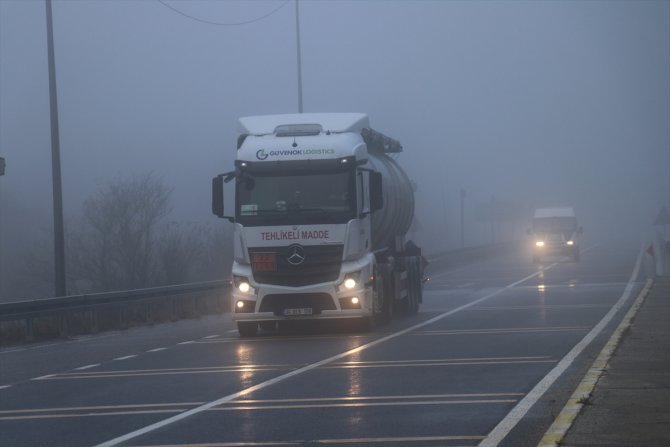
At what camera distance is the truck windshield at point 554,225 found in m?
61.4

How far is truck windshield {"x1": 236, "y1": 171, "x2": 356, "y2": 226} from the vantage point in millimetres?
20406

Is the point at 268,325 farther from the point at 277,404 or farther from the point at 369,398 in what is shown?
the point at 277,404

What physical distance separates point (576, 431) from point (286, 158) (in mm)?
12126

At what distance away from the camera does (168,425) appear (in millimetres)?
10484

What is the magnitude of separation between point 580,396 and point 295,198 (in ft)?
33.1

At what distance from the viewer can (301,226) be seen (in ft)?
66.7

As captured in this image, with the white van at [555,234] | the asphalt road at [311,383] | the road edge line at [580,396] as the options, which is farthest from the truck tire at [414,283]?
the white van at [555,234]

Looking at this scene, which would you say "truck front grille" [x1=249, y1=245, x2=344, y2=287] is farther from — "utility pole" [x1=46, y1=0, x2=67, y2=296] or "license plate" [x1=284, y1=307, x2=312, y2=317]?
"utility pole" [x1=46, y1=0, x2=67, y2=296]

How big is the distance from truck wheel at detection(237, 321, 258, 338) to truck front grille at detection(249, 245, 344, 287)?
46.2 inches

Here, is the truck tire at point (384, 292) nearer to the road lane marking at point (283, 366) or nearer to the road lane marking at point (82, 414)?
the road lane marking at point (283, 366)

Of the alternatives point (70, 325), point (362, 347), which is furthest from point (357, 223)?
point (70, 325)

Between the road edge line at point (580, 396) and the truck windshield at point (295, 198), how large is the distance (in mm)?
5273

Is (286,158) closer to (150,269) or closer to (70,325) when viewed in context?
(70,325)

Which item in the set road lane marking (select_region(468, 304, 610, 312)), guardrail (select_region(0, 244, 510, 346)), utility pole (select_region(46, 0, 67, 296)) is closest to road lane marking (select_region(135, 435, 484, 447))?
guardrail (select_region(0, 244, 510, 346))
